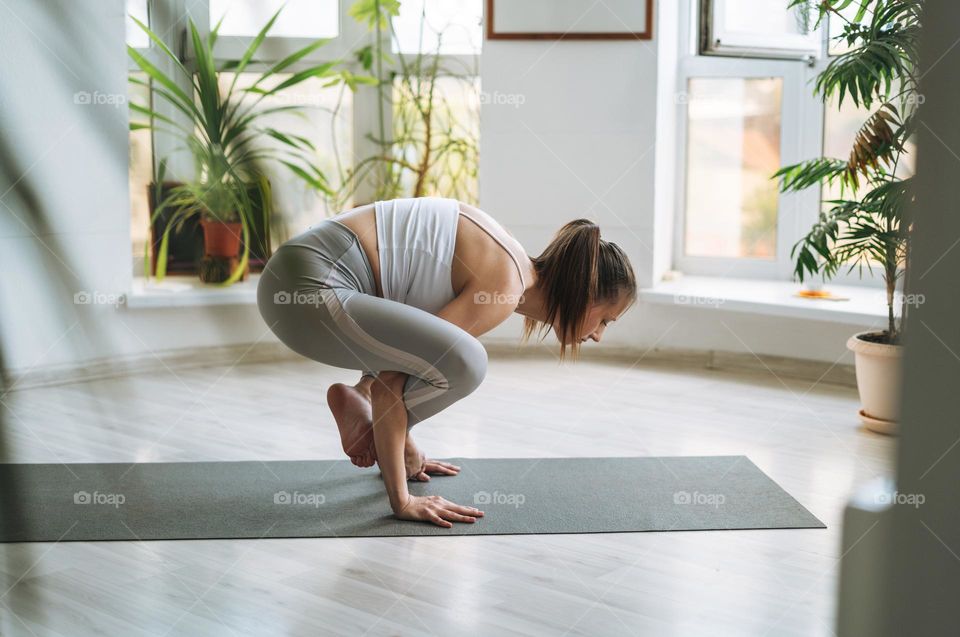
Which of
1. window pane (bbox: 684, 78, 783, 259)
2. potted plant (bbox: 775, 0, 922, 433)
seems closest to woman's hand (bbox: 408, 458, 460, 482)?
potted plant (bbox: 775, 0, 922, 433)

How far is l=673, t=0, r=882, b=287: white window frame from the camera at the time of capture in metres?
4.06

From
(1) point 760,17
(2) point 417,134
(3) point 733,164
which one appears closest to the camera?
(1) point 760,17

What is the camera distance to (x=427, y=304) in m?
2.25

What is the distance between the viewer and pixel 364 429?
2283mm

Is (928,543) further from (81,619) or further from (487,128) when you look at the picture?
(487,128)

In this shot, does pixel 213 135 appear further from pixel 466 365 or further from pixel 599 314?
pixel 599 314

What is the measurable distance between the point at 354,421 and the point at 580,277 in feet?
1.99

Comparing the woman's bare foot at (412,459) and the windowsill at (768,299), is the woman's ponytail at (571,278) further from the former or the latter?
the windowsill at (768,299)

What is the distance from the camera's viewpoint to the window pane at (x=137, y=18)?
0.25 meters

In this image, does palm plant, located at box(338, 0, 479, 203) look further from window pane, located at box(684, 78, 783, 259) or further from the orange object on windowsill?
the orange object on windowsill

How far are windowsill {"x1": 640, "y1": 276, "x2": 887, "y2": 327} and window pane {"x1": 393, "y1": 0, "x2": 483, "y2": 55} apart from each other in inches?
51.2

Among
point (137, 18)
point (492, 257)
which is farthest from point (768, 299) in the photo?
point (137, 18)

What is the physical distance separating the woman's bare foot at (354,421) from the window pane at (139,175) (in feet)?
6.56

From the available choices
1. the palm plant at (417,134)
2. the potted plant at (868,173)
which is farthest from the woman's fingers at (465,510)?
the palm plant at (417,134)
